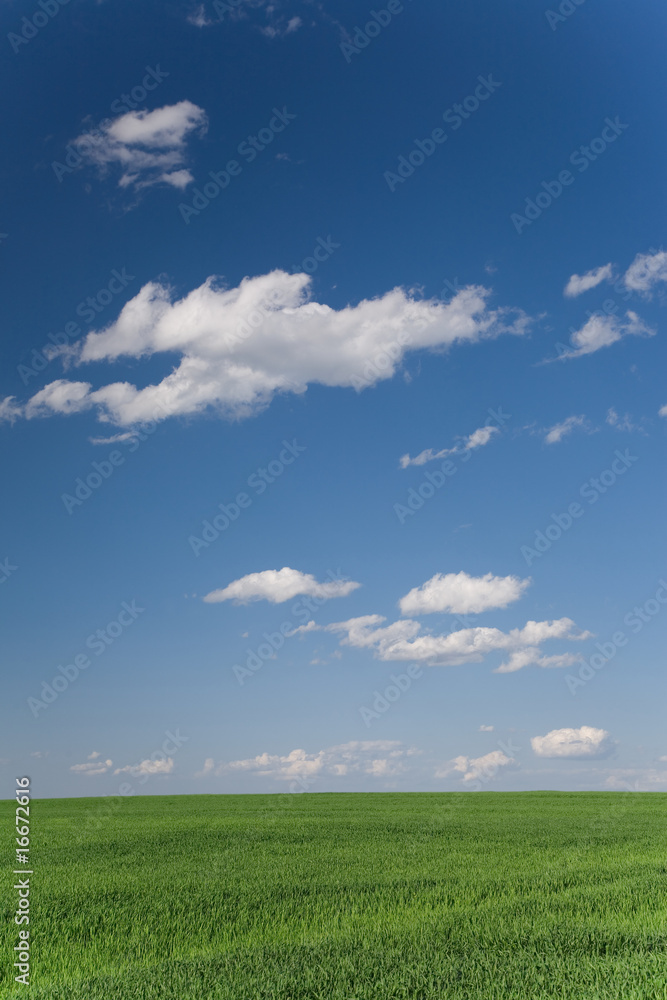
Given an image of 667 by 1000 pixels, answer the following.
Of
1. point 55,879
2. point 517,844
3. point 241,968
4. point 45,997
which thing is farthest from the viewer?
point 517,844

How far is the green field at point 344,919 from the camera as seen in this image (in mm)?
7508

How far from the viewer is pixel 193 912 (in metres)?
10.4

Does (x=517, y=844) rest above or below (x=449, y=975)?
below

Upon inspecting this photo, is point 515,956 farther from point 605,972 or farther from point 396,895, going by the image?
point 396,895

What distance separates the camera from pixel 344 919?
9.94 metres

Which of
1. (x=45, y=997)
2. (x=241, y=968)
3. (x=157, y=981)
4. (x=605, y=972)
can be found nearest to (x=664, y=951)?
(x=605, y=972)

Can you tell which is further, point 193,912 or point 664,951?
point 193,912

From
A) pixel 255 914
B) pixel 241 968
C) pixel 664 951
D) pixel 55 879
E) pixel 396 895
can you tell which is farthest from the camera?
pixel 55 879

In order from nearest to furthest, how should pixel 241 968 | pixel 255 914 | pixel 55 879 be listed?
pixel 241 968 → pixel 255 914 → pixel 55 879

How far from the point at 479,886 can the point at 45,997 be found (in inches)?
298

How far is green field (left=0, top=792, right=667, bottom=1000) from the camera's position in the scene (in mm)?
7508

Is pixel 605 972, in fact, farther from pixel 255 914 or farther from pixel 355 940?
pixel 255 914

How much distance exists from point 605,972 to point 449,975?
1.79 m

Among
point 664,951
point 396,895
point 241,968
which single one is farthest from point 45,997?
point 664,951
